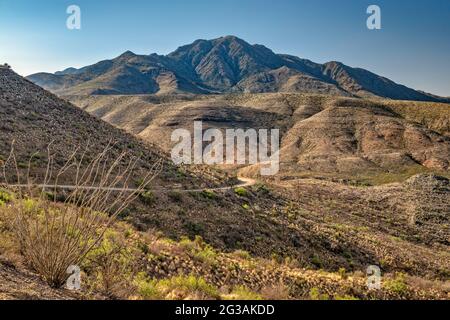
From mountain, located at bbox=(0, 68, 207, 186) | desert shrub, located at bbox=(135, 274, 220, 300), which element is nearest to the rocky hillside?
mountain, located at bbox=(0, 68, 207, 186)

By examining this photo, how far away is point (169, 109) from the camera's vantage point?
108 metres

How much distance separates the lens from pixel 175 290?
8258mm

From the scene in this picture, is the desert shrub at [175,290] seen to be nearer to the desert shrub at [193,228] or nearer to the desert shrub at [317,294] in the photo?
the desert shrub at [317,294]

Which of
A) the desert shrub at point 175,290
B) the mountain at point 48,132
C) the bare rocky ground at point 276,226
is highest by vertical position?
the mountain at point 48,132

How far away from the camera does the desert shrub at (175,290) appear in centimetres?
762

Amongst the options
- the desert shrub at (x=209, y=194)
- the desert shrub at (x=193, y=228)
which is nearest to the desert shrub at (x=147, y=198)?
the desert shrub at (x=193, y=228)

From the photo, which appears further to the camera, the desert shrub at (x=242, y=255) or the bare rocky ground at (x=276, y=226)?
the desert shrub at (x=242, y=255)

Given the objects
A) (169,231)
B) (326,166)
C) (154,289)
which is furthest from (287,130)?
(154,289)

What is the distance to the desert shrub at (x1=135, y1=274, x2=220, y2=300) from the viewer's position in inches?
300

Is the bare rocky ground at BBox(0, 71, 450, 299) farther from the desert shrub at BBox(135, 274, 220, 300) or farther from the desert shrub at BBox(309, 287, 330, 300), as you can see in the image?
the desert shrub at BBox(135, 274, 220, 300)

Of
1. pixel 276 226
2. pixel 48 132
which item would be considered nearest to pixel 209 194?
pixel 276 226

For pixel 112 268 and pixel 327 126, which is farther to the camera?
pixel 327 126

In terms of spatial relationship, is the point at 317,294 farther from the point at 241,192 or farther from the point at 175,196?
the point at 241,192
